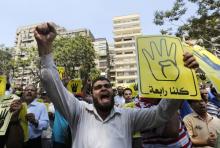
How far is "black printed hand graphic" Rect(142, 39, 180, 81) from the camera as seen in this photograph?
2.68 metres

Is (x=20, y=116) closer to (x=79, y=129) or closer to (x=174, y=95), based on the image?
(x=79, y=129)

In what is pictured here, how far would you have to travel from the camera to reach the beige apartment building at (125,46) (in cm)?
9769

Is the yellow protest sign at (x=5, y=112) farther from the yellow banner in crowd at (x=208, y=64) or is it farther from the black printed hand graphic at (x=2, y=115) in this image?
the yellow banner in crowd at (x=208, y=64)

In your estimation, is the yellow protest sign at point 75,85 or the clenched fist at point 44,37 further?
the yellow protest sign at point 75,85

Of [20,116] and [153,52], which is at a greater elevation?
[153,52]

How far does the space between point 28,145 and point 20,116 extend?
0.85 metres

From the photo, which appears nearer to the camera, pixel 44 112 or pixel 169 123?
pixel 169 123

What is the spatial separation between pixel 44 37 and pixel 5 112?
2067 mm

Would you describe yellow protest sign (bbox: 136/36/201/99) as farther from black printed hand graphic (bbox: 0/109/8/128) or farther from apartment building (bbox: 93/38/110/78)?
apartment building (bbox: 93/38/110/78)

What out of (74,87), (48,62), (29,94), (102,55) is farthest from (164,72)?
(102,55)

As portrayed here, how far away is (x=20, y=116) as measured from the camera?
4984mm

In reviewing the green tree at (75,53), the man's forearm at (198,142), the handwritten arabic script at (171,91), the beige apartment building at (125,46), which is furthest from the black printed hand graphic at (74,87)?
the beige apartment building at (125,46)

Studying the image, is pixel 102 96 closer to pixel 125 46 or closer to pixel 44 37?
pixel 44 37

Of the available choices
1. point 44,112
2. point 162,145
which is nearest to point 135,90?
point 44,112
